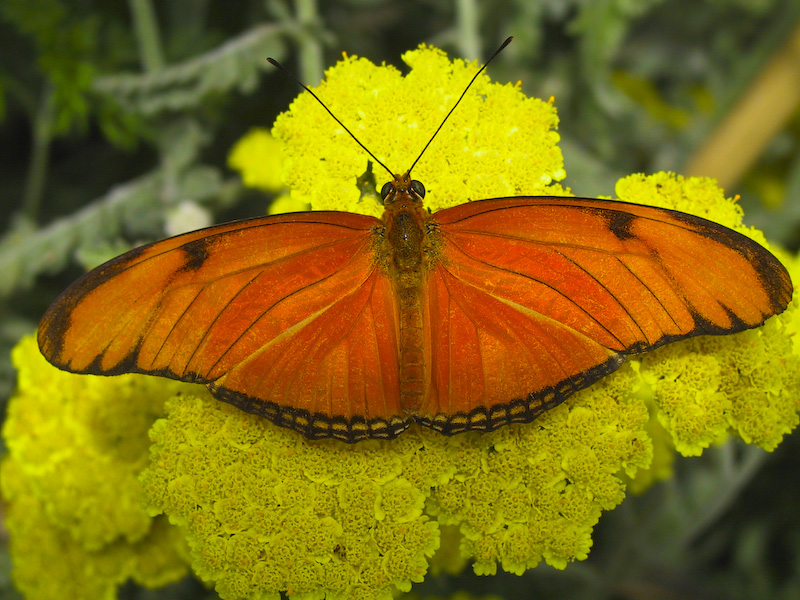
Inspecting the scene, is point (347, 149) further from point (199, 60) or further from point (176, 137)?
point (176, 137)

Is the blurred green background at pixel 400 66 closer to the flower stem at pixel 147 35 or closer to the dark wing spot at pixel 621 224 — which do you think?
the flower stem at pixel 147 35

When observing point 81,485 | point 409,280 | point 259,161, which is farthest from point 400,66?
point 81,485

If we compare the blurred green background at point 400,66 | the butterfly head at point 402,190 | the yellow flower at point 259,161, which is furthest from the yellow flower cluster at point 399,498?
the yellow flower at point 259,161

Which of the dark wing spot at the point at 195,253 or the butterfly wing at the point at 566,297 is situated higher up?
the dark wing spot at the point at 195,253

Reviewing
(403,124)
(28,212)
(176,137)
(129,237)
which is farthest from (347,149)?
(28,212)

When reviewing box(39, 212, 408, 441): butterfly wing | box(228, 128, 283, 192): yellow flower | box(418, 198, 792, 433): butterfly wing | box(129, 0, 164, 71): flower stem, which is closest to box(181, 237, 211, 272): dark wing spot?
box(39, 212, 408, 441): butterfly wing

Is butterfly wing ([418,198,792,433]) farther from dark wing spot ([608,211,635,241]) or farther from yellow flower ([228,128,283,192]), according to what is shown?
yellow flower ([228,128,283,192])
